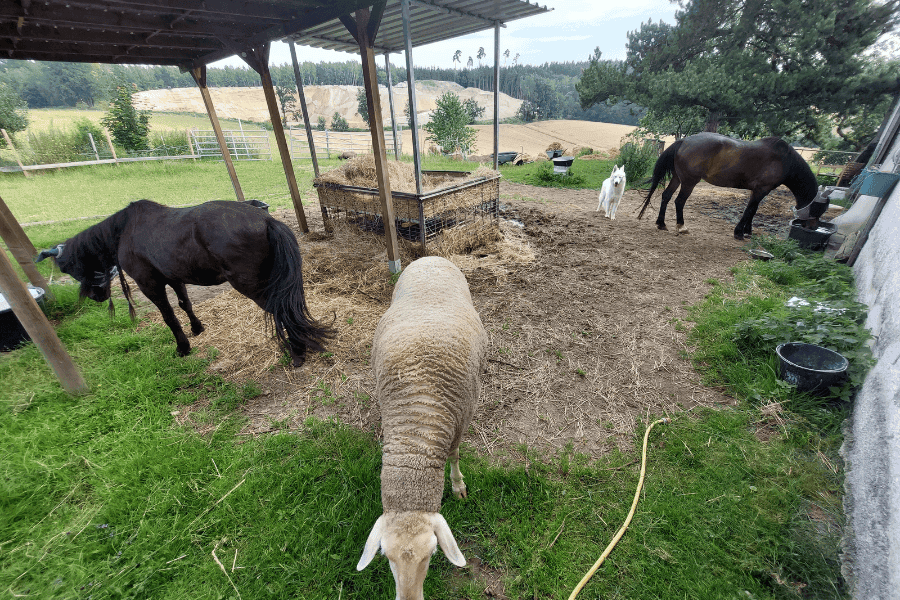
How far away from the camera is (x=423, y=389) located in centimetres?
207

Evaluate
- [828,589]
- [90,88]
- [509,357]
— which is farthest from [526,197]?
[90,88]

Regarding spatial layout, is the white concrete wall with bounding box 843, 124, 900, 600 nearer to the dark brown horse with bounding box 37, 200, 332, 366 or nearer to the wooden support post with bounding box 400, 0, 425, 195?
the dark brown horse with bounding box 37, 200, 332, 366

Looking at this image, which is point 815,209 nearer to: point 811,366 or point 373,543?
point 811,366

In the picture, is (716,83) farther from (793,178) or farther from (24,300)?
(24,300)

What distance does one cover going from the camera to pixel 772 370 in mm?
3346

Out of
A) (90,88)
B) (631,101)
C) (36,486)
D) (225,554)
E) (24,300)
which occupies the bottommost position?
(225,554)

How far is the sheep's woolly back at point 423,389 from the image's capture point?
1819mm

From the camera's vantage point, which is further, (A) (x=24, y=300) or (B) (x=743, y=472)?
(A) (x=24, y=300)

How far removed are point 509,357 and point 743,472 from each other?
7.38 feet

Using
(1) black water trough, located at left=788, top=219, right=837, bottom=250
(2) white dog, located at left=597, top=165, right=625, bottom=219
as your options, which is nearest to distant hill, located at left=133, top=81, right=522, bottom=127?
(2) white dog, located at left=597, top=165, right=625, bottom=219

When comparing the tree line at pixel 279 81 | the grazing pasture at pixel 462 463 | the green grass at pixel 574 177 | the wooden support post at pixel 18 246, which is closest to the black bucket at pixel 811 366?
the grazing pasture at pixel 462 463

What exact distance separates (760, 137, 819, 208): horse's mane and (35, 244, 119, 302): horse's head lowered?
1168cm

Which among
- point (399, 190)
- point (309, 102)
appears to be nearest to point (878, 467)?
point (399, 190)

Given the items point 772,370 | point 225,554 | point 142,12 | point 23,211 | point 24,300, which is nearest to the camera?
point 225,554
